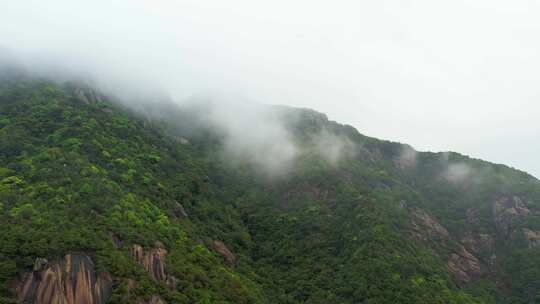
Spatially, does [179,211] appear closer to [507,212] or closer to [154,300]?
[154,300]

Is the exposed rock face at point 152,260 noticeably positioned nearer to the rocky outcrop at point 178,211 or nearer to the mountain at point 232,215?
the mountain at point 232,215

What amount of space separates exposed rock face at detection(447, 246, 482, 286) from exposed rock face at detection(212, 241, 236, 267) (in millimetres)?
62531

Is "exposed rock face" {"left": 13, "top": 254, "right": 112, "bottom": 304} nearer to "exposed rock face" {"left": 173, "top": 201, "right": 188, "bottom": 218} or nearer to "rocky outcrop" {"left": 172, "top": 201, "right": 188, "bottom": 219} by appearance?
"rocky outcrop" {"left": 172, "top": 201, "right": 188, "bottom": 219}

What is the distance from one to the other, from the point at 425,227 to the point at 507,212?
30134mm

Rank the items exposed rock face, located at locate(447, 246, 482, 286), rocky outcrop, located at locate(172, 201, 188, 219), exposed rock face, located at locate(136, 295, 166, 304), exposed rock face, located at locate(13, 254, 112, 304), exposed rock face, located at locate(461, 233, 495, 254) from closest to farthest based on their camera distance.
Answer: exposed rock face, located at locate(13, 254, 112, 304)
exposed rock face, located at locate(136, 295, 166, 304)
rocky outcrop, located at locate(172, 201, 188, 219)
exposed rock face, located at locate(447, 246, 482, 286)
exposed rock face, located at locate(461, 233, 495, 254)

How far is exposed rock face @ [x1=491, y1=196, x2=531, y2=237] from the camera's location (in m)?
140

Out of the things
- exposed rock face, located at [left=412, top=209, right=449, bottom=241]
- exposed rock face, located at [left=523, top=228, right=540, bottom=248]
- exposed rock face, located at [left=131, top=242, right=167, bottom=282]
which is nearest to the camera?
exposed rock face, located at [left=131, top=242, right=167, bottom=282]

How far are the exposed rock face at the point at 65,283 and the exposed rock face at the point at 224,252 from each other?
39.3 m

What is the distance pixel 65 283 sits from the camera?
223 ft

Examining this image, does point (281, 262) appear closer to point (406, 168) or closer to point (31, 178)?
point (31, 178)

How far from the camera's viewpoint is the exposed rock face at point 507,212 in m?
140

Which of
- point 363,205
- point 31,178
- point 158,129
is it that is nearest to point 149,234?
point 31,178

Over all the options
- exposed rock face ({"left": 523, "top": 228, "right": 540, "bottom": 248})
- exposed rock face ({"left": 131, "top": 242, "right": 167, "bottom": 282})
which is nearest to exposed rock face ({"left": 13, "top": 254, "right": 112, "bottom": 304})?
exposed rock face ({"left": 131, "top": 242, "right": 167, "bottom": 282})

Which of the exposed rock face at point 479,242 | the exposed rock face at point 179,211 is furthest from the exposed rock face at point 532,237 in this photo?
the exposed rock face at point 179,211
